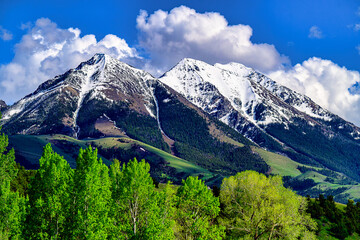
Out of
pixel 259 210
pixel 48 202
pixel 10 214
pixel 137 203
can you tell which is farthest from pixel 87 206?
pixel 259 210

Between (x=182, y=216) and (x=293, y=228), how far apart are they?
38150 mm

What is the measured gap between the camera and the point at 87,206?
56094mm

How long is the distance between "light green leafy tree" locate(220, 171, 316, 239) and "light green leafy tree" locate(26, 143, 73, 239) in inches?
1820

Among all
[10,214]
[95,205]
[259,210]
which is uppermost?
[259,210]

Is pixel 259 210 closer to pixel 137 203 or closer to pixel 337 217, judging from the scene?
pixel 137 203

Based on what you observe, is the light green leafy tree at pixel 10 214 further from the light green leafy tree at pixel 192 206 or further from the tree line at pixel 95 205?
the light green leafy tree at pixel 192 206

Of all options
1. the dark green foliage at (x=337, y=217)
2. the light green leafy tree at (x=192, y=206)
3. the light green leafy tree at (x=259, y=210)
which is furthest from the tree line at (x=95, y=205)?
the dark green foliage at (x=337, y=217)

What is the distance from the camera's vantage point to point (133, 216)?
63.5 meters

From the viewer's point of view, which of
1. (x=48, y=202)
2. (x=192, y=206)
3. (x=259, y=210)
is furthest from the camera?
(x=259, y=210)

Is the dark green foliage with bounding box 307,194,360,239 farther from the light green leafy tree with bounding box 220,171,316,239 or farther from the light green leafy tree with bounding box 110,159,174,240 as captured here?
the light green leafy tree with bounding box 110,159,174,240

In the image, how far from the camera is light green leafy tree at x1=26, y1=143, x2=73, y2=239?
55000mm

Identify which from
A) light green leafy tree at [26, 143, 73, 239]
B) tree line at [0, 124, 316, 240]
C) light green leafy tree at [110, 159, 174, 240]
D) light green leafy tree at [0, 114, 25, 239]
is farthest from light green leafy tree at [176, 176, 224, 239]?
light green leafy tree at [0, 114, 25, 239]

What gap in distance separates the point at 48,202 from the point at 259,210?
59.8 metres

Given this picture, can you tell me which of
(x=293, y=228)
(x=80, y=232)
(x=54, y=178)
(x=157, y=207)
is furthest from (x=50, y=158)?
(x=293, y=228)
